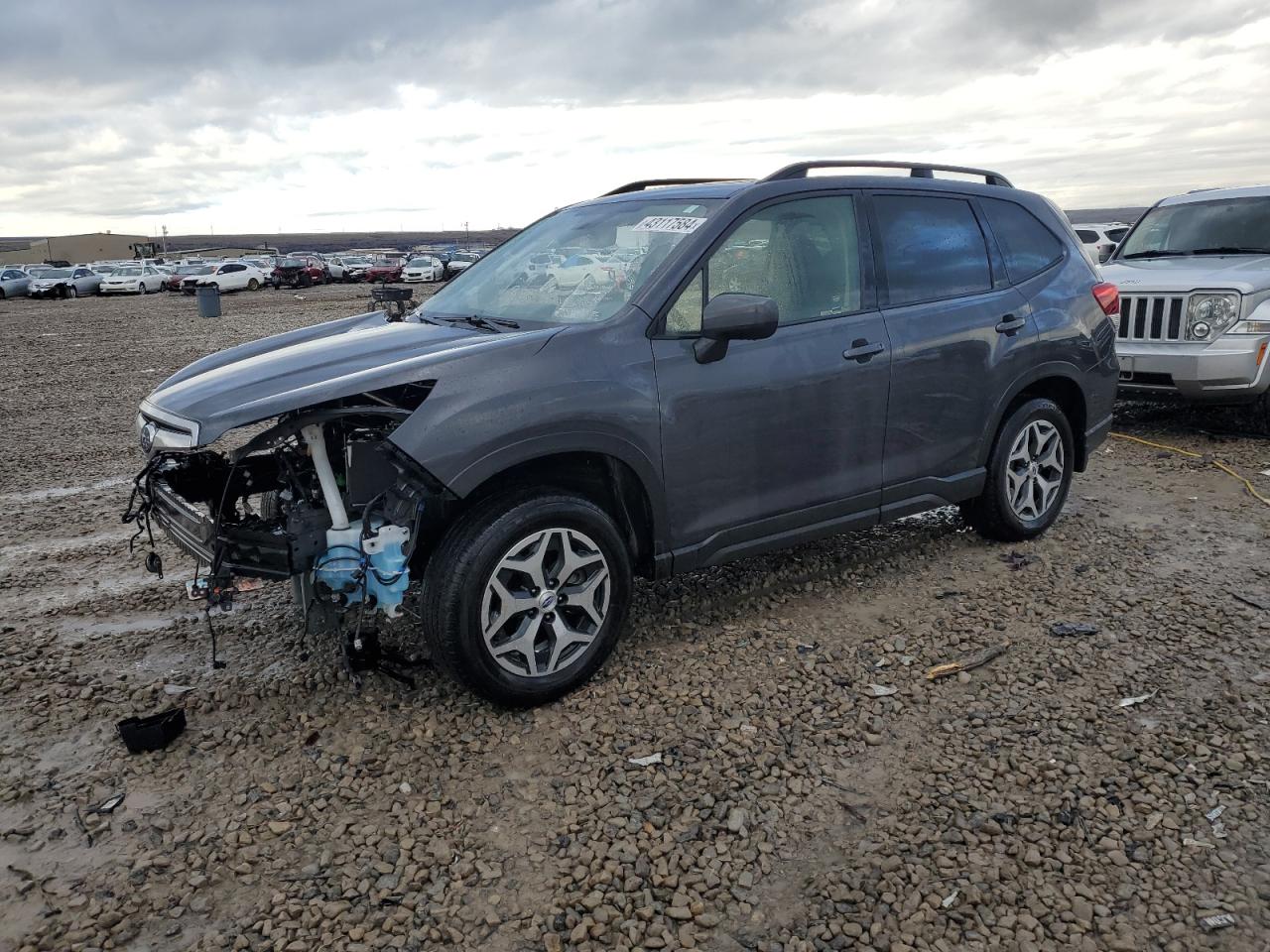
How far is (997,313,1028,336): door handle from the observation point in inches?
195

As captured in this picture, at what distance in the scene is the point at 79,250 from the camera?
433 ft

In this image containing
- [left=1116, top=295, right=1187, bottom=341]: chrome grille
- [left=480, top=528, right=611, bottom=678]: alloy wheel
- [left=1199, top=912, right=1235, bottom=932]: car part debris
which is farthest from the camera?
[left=1116, top=295, right=1187, bottom=341]: chrome grille

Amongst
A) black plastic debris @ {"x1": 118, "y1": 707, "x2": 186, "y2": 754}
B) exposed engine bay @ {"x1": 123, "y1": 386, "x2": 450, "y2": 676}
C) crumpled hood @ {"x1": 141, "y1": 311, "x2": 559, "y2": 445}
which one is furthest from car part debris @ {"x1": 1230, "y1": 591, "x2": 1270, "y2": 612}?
black plastic debris @ {"x1": 118, "y1": 707, "x2": 186, "y2": 754}

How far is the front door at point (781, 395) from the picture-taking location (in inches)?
154

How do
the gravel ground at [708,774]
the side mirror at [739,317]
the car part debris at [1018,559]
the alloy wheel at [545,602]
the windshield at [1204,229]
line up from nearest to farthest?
the gravel ground at [708,774] < the alloy wheel at [545,602] < the side mirror at [739,317] < the car part debris at [1018,559] < the windshield at [1204,229]

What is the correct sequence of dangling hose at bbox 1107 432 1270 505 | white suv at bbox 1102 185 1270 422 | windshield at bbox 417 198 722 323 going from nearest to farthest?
windshield at bbox 417 198 722 323, dangling hose at bbox 1107 432 1270 505, white suv at bbox 1102 185 1270 422

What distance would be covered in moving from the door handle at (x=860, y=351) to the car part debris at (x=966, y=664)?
1.38 meters

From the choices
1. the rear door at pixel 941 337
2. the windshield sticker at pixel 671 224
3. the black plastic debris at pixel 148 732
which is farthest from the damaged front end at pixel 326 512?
the rear door at pixel 941 337

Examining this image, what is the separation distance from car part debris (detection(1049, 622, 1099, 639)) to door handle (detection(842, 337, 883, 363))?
1.48 meters

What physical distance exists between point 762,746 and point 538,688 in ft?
2.85

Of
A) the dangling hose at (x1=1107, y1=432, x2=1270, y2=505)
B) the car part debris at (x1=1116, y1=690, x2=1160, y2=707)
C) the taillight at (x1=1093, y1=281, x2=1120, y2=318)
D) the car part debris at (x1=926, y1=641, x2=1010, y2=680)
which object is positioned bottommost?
the car part debris at (x1=1116, y1=690, x2=1160, y2=707)

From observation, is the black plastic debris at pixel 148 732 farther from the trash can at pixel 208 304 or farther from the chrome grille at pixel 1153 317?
→ the trash can at pixel 208 304

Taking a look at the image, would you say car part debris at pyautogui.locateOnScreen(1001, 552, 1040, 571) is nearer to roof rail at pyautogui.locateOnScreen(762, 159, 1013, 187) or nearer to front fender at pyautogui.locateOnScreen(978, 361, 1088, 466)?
front fender at pyautogui.locateOnScreen(978, 361, 1088, 466)

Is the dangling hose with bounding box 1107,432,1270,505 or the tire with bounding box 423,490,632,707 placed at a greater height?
the tire with bounding box 423,490,632,707
